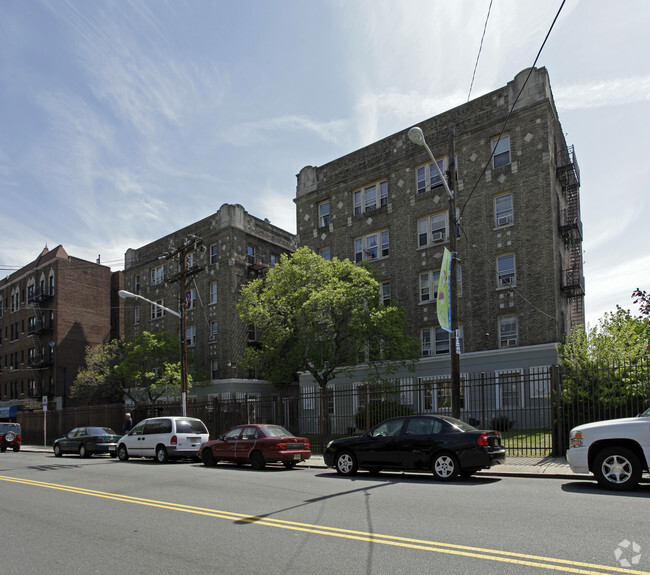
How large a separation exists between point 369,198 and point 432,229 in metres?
5.08

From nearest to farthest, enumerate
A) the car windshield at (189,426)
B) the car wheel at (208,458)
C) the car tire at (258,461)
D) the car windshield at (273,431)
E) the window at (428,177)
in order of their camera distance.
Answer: the car tire at (258,461) → the car windshield at (273,431) → the car wheel at (208,458) → the car windshield at (189,426) → the window at (428,177)

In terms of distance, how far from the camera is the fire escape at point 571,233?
1142 inches

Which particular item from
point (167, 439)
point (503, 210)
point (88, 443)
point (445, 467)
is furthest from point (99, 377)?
point (445, 467)

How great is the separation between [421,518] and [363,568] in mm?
2519

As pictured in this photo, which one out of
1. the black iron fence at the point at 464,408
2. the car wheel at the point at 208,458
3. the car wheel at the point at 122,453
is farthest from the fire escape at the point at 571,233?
the car wheel at the point at 122,453

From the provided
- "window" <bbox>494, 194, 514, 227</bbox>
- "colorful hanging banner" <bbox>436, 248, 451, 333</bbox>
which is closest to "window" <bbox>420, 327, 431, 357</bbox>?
"window" <bbox>494, 194, 514, 227</bbox>

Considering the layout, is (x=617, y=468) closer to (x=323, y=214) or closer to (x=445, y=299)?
(x=445, y=299)

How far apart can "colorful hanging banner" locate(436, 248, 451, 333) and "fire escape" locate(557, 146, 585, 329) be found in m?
15.1

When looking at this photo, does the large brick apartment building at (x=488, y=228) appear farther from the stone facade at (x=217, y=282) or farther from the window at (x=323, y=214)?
the stone facade at (x=217, y=282)

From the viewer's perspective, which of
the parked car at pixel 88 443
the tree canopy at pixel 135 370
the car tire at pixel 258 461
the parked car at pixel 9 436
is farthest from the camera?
the tree canopy at pixel 135 370

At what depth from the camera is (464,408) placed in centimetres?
2302

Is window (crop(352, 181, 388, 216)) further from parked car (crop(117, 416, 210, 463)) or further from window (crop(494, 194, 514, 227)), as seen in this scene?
parked car (crop(117, 416, 210, 463))

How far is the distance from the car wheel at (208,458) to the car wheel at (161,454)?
6.80ft

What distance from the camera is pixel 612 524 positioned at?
7.03 metres
